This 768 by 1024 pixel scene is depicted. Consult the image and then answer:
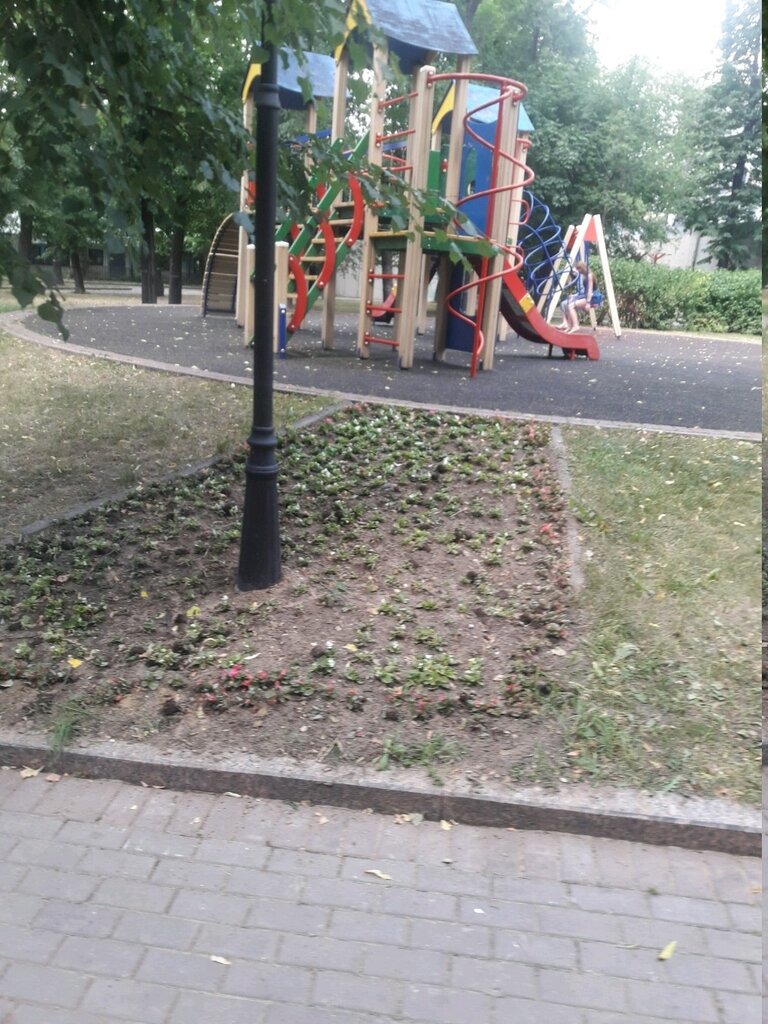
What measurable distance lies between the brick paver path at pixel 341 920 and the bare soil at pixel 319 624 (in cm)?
34

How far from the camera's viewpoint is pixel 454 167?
11.3 metres

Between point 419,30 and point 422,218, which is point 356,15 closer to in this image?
point 422,218

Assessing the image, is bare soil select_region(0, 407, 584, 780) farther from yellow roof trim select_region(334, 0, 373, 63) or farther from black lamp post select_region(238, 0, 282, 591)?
yellow roof trim select_region(334, 0, 373, 63)

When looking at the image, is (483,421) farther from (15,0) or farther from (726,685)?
(15,0)

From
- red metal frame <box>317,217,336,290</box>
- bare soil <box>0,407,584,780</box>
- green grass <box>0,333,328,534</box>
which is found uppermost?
red metal frame <box>317,217,336,290</box>

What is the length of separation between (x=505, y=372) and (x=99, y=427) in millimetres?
5938

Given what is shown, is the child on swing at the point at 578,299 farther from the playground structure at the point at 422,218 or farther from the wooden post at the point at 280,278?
the wooden post at the point at 280,278

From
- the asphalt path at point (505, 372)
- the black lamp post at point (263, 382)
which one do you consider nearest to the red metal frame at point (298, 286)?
the asphalt path at point (505, 372)

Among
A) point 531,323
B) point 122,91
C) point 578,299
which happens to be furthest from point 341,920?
point 578,299

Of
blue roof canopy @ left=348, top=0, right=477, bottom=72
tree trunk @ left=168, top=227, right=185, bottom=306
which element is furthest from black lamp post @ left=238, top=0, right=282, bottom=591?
tree trunk @ left=168, top=227, right=185, bottom=306

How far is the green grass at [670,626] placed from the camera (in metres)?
3.42

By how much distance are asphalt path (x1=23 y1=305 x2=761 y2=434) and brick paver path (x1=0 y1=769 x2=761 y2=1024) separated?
5.60 meters

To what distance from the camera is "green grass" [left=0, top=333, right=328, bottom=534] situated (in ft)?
20.9

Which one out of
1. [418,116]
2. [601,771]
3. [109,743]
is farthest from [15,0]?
[418,116]
